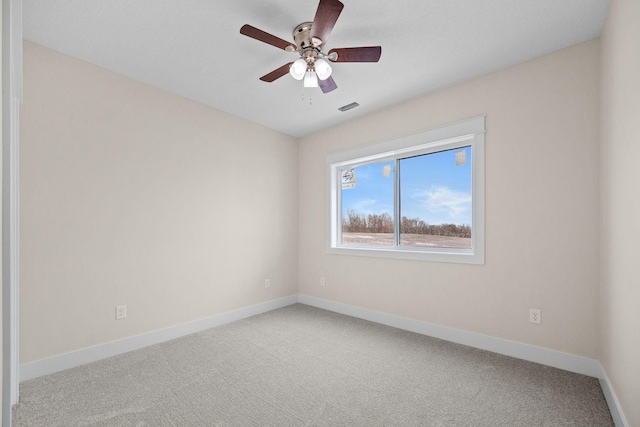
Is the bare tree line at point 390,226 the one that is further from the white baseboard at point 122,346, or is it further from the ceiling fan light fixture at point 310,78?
the ceiling fan light fixture at point 310,78

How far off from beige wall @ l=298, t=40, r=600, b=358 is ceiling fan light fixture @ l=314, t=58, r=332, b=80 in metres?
1.54

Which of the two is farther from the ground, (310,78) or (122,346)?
(310,78)

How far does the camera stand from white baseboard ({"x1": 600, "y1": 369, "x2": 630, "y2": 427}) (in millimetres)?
→ 1643

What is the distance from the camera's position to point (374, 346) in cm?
288

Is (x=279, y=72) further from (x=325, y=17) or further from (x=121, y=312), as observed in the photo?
(x=121, y=312)

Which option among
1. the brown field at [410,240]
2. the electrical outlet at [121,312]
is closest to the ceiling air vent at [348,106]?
the brown field at [410,240]

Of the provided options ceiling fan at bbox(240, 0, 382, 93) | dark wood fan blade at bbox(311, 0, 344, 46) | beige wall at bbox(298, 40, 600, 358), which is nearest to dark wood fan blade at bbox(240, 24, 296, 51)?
ceiling fan at bbox(240, 0, 382, 93)

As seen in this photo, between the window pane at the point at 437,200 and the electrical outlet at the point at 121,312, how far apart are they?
3037 millimetres

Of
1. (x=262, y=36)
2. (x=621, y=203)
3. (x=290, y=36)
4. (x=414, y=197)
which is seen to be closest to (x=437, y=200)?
(x=414, y=197)

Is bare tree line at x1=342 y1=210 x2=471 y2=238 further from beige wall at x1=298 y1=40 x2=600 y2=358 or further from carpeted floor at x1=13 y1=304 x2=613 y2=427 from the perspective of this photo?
carpeted floor at x1=13 y1=304 x2=613 y2=427

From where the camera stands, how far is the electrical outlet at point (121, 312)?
8.93ft

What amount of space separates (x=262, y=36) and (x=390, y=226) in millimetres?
2608

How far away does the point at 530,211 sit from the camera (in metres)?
2.54

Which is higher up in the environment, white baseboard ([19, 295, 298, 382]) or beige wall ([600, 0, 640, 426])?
beige wall ([600, 0, 640, 426])
